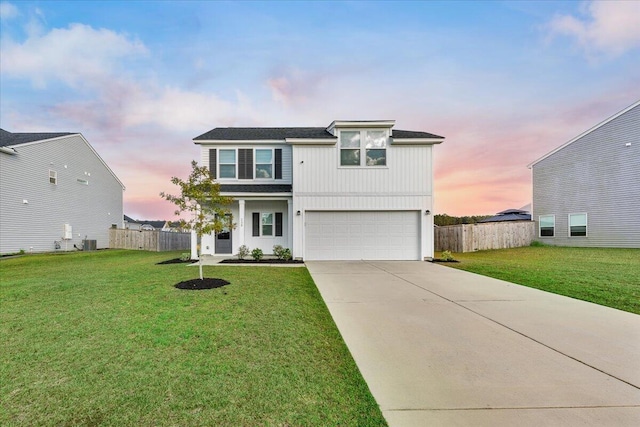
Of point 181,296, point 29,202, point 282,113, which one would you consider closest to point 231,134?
point 282,113

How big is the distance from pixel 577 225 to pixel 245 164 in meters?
21.0

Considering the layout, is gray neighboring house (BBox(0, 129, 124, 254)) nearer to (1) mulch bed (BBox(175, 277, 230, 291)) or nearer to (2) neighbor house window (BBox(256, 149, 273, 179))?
(2) neighbor house window (BBox(256, 149, 273, 179))

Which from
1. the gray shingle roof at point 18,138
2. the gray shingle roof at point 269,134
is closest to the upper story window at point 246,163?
the gray shingle roof at point 269,134

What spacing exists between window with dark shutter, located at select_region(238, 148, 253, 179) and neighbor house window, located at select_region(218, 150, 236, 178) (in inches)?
12.0

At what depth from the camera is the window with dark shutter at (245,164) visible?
14820mm

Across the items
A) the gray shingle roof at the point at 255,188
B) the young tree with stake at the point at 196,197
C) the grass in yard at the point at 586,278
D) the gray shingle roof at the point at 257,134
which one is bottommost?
the grass in yard at the point at 586,278

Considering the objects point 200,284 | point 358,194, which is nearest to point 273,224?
point 358,194

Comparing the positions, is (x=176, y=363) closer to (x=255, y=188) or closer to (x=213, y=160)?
(x=255, y=188)

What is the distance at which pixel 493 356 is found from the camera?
12.0 feet

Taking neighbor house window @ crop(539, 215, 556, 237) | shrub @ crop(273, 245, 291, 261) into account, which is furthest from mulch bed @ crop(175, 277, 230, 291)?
neighbor house window @ crop(539, 215, 556, 237)

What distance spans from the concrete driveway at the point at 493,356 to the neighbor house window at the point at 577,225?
52.9 ft

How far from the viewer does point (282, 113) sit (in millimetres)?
19078

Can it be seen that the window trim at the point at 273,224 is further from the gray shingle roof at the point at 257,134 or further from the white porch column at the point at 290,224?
the gray shingle roof at the point at 257,134

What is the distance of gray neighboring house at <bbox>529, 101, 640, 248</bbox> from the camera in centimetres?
1627
